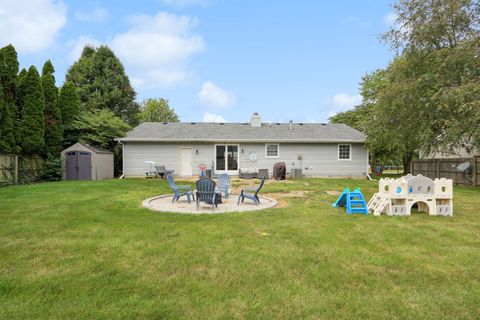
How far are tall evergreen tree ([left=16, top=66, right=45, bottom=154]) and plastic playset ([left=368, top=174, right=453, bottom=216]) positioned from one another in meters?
16.1

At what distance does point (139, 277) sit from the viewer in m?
3.32

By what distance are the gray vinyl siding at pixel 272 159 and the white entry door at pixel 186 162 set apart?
0.20 metres

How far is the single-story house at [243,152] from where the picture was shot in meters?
18.1

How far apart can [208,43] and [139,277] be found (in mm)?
15367

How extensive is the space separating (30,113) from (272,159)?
13.9m

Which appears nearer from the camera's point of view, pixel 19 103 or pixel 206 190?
pixel 206 190

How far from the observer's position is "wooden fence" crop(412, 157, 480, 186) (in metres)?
14.6

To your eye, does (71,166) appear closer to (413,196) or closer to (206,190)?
(206,190)

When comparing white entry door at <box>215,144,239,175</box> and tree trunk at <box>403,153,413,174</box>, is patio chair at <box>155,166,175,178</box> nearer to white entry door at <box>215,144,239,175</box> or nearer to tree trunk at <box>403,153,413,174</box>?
white entry door at <box>215,144,239,175</box>

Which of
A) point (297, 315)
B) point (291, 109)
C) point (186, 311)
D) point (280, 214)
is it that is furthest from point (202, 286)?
point (291, 109)

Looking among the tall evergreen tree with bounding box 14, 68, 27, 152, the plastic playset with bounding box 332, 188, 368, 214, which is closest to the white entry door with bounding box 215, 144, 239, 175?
the tall evergreen tree with bounding box 14, 68, 27, 152

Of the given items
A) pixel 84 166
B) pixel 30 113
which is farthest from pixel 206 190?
pixel 30 113

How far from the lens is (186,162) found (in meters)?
18.4

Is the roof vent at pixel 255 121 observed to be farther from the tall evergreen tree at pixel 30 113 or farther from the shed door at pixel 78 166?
the tall evergreen tree at pixel 30 113
